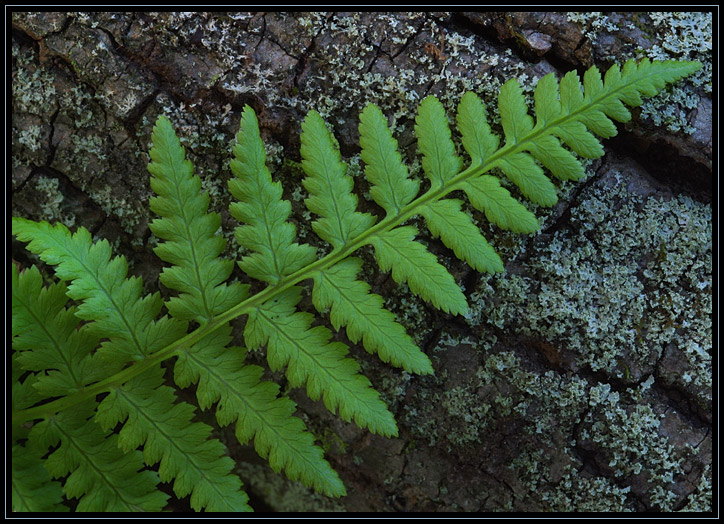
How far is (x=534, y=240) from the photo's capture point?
2396 millimetres

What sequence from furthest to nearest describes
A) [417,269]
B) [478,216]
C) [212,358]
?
1. [478,216]
2. [212,358]
3. [417,269]

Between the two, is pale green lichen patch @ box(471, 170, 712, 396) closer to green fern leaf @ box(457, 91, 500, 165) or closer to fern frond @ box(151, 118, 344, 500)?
green fern leaf @ box(457, 91, 500, 165)

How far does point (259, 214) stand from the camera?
2.13 meters

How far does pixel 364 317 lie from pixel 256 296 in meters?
0.41

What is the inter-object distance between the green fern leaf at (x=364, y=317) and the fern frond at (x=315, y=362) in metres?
0.09

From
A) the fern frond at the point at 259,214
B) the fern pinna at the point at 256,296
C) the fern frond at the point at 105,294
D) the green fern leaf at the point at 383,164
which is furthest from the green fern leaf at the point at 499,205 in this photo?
the fern frond at the point at 105,294

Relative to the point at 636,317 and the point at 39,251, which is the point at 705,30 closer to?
the point at 636,317

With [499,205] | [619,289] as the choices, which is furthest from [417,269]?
[619,289]

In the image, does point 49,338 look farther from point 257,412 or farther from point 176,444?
point 257,412

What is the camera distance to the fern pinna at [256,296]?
209 cm

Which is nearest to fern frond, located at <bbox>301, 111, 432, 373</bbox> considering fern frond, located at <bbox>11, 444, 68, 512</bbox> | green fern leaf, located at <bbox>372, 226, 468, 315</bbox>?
green fern leaf, located at <bbox>372, 226, 468, 315</bbox>

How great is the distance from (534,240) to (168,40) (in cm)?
164

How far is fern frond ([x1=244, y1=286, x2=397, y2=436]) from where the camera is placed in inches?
82.5
